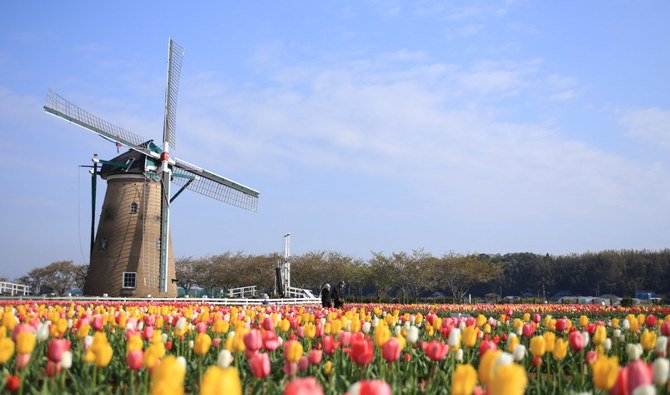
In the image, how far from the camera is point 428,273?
164 ft

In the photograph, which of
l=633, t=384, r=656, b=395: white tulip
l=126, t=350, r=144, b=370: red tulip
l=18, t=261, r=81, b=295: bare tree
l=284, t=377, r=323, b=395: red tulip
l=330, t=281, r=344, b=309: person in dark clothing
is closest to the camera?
l=284, t=377, r=323, b=395: red tulip

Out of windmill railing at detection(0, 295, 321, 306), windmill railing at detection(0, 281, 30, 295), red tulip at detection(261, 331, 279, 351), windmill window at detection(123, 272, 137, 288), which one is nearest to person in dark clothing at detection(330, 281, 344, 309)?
windmill railing at detection(0, 295, 321, 306)

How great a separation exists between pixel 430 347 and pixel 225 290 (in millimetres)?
65925

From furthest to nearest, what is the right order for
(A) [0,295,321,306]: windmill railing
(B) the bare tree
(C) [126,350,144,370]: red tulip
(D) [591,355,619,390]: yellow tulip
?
(B) the bare tree, (A) [0,295,321,306]: windmill railing, (C) [126,350,144,370]: red tulip, (D) [591,355,619,390]: yellow tulip

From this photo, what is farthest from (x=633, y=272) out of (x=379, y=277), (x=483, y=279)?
(x=379, y=277)

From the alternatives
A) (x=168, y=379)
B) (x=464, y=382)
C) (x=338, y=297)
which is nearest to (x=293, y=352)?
(x=464, y=382)

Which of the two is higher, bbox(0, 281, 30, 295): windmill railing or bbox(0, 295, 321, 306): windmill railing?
bbox(0, 281, 30, 295): windmill railing

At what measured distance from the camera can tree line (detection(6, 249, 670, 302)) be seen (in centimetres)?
5072

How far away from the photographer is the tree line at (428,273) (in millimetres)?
50719

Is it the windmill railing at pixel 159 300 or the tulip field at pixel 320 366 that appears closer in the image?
the tulip field at pixel 320 366

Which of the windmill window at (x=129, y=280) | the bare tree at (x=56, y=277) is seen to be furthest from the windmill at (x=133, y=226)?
the bare tree at (x=56, y=277)

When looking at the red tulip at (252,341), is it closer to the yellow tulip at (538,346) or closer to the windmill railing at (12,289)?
the yellow tulip at (538,346)

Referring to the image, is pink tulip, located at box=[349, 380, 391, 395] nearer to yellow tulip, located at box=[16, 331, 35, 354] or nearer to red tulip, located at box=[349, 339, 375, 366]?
red tulip, located at box=[349, 339, 375, 366]

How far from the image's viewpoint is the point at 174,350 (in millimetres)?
5355
